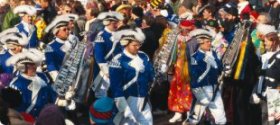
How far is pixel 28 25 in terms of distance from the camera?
15094mm

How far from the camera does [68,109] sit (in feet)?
40.2

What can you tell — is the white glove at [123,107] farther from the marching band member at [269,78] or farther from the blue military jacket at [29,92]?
the marching band member at [269,78]

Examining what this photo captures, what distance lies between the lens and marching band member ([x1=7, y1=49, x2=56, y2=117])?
1064 cm

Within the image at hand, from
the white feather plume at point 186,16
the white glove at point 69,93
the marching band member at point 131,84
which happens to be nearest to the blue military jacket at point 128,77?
the marching band member at point 131,84

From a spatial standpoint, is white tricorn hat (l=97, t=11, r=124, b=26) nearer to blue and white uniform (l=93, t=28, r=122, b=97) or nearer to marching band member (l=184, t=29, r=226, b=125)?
blue and white uniform (l=93, t=28, r=122, b=97)

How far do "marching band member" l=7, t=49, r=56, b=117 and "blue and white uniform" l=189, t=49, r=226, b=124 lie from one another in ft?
7.71

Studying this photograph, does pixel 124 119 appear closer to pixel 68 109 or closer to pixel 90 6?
pixel 68 109

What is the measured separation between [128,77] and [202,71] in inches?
66.9

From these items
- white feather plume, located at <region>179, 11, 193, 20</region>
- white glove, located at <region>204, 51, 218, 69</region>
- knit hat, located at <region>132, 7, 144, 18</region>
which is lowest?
white glove, located at <region>204, 51, 218, 69</region>

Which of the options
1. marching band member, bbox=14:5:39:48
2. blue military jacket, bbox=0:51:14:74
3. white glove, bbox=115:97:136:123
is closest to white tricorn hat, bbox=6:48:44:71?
white glove, bbox=115:97:136:123

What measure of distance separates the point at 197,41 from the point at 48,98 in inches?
121

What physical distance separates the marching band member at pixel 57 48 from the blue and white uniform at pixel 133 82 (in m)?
1.57

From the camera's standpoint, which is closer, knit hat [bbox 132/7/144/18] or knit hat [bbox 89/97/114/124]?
knit hat [bbox 89/97/114/124]

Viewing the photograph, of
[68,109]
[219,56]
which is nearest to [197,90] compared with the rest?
[219,56]
